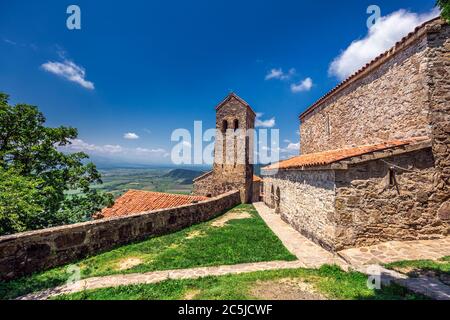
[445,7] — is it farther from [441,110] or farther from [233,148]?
[233,148]

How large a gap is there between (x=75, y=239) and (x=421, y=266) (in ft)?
31.6

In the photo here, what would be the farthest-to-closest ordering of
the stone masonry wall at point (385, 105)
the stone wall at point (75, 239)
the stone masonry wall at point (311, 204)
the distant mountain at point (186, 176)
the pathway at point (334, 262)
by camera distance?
the distant mountain at point (186, 176), the stone masonry wall at point (385, 105), the stone masonry wall at point (311, 204), the stone wall at point (75, 239), the pathway at point (334, 262)

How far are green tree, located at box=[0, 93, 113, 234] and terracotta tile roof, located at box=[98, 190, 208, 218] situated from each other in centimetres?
194

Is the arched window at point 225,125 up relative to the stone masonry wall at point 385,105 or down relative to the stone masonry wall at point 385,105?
up

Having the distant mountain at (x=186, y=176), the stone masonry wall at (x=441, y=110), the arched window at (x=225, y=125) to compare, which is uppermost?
the arched window at (x=225, y=125)

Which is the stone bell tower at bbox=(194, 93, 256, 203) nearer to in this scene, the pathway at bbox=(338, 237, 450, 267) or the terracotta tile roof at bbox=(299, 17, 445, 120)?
the terracotta tile roof at bbox=(299, 17, 445, 120)

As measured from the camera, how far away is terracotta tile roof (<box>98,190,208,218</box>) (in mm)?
13922

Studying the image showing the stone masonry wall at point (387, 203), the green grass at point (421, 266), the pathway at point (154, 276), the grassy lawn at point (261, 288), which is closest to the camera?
Result: the grassy lawn at point (261, 288)

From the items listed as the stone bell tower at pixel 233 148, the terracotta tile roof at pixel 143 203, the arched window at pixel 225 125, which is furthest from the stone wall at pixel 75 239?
the arched window at pixel 225 125

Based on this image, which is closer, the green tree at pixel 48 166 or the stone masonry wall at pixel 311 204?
the stone masonry wall at pixel 311 204

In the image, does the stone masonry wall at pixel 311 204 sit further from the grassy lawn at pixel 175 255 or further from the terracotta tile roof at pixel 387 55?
the terracotta tile roof at pixel 387 55

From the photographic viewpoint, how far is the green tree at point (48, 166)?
33.3ft

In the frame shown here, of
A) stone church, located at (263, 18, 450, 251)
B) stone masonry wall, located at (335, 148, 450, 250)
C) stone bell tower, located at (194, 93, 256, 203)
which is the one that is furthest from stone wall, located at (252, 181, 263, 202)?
stone masonry wall, located at (335, 148, 450, 250)

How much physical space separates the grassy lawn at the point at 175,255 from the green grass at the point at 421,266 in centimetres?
263
